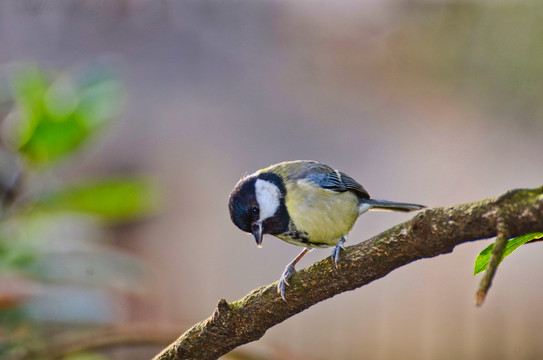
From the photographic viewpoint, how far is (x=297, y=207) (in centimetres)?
160

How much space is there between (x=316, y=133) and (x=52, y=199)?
234 centimetres

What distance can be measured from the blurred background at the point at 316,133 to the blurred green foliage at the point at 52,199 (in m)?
1.52

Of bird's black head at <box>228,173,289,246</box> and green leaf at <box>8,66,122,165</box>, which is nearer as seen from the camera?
bird's black head at <box>228,173,289,246</box>

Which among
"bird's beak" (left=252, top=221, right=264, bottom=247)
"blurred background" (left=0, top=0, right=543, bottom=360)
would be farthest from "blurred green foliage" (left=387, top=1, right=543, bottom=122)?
"bird's beak" (left=252, top=221, right=264, bottom=247)

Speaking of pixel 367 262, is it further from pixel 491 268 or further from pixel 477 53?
pixel 477 53

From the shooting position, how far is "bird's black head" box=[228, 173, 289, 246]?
1.57 m

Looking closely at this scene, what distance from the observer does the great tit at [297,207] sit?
5.11 feet

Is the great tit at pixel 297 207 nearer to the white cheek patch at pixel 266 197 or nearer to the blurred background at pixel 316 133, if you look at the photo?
the white cheek patch at pixel 266 197

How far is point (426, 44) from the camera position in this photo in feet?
13.2

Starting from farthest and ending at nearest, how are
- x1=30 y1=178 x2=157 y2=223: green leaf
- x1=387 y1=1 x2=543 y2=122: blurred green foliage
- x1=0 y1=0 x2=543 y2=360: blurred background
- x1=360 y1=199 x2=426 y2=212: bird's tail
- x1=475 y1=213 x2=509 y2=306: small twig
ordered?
A: x1=0 y1=0 x2=543 y2=360: blurred background, x1=387 y1=1 x2=543 y2=122: blurred green foliage, x1=30 y1=178 x2=157 y2=223: green leaf, x1=360 y1=199 x2=426 y2=212: bird's tail, x1=475 y1=213 x2=509 y2=306: small twig

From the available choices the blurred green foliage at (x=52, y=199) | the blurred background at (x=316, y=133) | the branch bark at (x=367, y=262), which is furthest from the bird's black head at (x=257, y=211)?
the blurred background at (x=316, y=133)

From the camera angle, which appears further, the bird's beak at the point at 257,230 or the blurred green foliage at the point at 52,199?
the blurred green foliage at the point at 52,199

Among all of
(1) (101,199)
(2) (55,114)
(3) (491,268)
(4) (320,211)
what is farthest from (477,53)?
(3) (491,268)

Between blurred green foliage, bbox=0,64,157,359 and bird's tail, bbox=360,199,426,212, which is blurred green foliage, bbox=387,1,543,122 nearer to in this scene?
bird's tail, bbox=360,199,426,212
